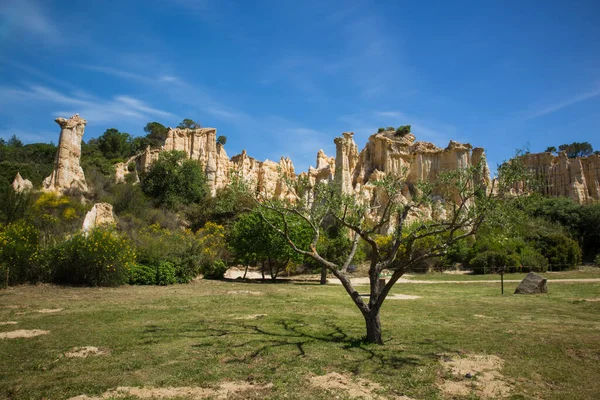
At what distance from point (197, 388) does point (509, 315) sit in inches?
432

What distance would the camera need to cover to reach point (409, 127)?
64.1 metres

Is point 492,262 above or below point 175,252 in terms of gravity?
below

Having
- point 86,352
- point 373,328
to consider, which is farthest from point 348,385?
point 86,352

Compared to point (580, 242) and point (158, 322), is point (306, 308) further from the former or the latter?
point (580, 242)

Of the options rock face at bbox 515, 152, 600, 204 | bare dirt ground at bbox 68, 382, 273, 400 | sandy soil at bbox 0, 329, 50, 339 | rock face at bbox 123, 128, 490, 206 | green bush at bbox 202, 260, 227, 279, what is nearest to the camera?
bare dirt ground at bbox 68, 382, 273, 400

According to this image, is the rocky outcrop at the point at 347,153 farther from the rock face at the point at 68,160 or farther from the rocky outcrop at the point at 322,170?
the rock face at the point at 68,160

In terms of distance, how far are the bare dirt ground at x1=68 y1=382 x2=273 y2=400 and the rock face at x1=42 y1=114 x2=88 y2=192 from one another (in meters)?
37.8

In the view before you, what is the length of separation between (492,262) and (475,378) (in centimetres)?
3455

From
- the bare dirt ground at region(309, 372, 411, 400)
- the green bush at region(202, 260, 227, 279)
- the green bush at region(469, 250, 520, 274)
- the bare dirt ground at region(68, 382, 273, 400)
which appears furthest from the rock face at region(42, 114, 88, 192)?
the green bush at region(469, 250, 520, 274)

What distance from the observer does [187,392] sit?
5.83 m

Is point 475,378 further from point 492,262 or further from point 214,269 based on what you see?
point 492,262

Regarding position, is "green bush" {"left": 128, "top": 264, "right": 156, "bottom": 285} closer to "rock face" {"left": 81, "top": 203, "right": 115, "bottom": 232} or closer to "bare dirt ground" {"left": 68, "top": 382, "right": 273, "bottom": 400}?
"rock face" {"left": 81, "top": 203, "right": 115, "bottom": 232}

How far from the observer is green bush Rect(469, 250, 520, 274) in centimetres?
3625

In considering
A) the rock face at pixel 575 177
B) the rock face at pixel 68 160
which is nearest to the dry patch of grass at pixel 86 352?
the rock face at pixel 68 160
